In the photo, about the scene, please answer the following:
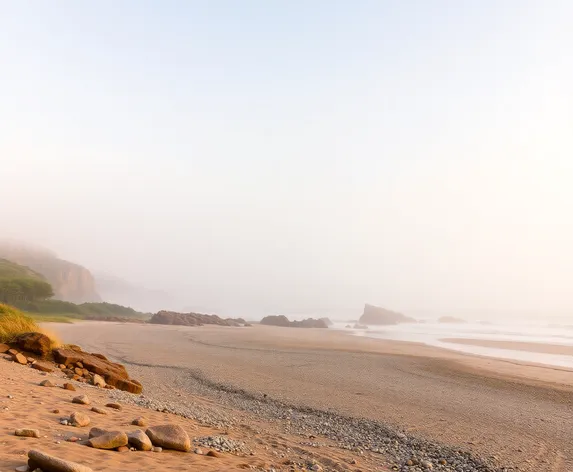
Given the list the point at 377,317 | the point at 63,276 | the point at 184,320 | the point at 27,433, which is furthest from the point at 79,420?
the point at 63,276

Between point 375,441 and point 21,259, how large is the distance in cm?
17213

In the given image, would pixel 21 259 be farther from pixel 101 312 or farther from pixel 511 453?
pixel 511 453

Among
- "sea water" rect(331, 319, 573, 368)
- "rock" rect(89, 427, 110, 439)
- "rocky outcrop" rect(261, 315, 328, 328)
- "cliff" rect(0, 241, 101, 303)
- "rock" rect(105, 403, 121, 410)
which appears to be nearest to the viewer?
"rock" rect(89, 427, 110, 439)

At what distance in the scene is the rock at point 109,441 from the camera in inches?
284

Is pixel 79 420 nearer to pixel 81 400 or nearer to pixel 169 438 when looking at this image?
pixel 169 438

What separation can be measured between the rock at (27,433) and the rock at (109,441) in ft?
2.98

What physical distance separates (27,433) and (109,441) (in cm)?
133

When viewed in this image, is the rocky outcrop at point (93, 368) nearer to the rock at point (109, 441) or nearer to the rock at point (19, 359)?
the rock at point (19, 359)

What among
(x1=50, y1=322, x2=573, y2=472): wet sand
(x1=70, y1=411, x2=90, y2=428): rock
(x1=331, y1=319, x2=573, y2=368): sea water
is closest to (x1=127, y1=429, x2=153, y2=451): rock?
(x1=70, y1=411, x2=90, y2=428): rock

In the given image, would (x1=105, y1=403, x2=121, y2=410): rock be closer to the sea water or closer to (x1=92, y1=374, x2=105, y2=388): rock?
(x1=92, y1=374, x2=105, y2=388): rock

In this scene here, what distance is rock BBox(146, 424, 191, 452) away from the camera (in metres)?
7.88

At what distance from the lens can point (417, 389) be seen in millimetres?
18188

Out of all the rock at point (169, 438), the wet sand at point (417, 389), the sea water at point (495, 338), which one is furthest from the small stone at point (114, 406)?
the sea water at point (495, 338)

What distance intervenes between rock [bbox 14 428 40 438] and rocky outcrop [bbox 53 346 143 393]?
8.17 metres
